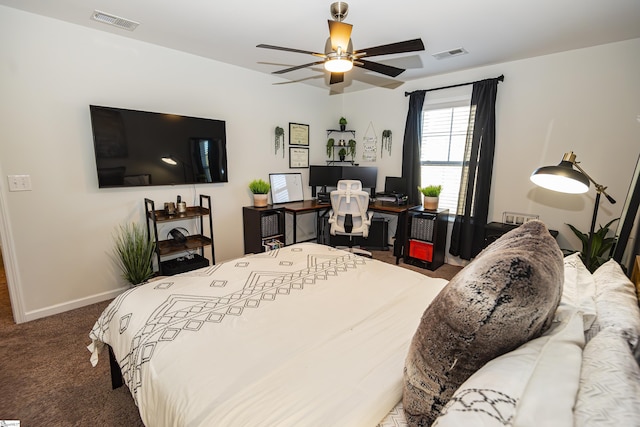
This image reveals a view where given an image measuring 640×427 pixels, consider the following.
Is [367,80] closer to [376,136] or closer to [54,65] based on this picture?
[376,136]

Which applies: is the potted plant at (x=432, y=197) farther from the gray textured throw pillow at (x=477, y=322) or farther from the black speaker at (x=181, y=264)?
the gray textured throw pillow at (x=477, y=322)

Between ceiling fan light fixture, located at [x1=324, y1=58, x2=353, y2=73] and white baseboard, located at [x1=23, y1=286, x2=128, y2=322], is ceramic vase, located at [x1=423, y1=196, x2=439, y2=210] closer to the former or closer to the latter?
ceiling fan light fixture, located at [x1=324, y1=58, x2=353, y2=73]

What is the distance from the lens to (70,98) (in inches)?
99.9

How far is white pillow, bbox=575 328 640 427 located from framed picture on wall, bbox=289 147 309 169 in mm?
4008

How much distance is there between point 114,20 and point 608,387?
11.6 ft

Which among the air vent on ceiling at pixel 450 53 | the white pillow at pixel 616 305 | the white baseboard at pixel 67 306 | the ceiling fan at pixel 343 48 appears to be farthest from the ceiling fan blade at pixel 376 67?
the white baseboard at pixel 67 306

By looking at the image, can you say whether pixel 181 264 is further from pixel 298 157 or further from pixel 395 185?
pixel 395 185

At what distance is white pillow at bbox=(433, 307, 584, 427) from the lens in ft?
1.90

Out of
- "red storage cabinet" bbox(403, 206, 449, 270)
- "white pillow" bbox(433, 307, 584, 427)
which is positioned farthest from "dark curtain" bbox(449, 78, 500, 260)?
"white pillow" bbox(433, 307, 584, 427)

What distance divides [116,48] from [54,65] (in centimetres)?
53

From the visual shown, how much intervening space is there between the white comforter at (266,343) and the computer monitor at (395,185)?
2.51 m

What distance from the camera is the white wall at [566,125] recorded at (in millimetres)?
2783

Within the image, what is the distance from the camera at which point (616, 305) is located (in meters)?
0.97

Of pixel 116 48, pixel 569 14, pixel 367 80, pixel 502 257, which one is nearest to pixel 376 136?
pixel 367 80
